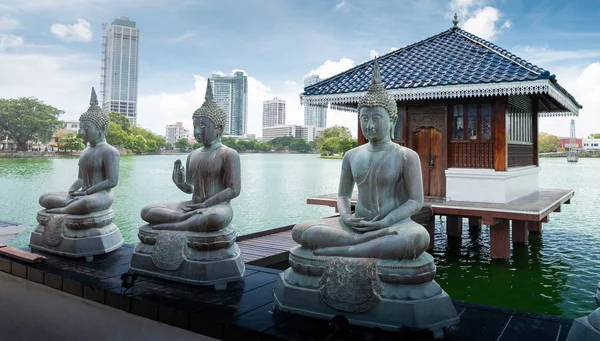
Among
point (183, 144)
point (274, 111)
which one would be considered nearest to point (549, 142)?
point (274, 111)

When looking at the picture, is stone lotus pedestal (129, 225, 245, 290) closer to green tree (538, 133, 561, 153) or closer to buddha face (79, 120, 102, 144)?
buddha face (79, 120, 102, 144)

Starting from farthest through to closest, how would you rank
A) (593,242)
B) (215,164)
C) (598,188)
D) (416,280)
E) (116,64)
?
1. (116,64)
2. (598,188)
3. (593,242)
4. (215,164)
5. (416,280)

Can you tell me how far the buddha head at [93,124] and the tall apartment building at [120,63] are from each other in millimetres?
59129

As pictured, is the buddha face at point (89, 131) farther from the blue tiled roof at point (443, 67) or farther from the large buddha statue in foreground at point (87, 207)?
the blue tiled roof at point (443, 67)

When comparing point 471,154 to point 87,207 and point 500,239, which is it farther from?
point 87,207

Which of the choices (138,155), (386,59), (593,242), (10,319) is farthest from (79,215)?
(138,155)

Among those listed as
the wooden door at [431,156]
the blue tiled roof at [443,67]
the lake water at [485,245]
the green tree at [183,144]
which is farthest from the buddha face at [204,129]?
the green tree at [183,144]

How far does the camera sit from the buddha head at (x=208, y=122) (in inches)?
192

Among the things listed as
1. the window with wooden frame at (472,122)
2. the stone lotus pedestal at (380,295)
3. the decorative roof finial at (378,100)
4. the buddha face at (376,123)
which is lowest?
the stone lotus pedestal at (380,295)

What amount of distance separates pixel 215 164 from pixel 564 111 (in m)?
12.6

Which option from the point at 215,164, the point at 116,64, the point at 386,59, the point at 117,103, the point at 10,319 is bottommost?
the point at 10,319

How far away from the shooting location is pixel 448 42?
39.1 ft

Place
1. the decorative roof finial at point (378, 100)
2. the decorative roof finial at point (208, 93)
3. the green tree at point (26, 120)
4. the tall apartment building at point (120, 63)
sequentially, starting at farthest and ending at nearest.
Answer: the tall apartment building at point (120, 63), the green tree at point (26, 120), the decorative roof finial at point (208, 93), the decorative roof finial at point (378, 100)

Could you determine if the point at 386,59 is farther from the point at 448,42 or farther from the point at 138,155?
the point at 138,155
